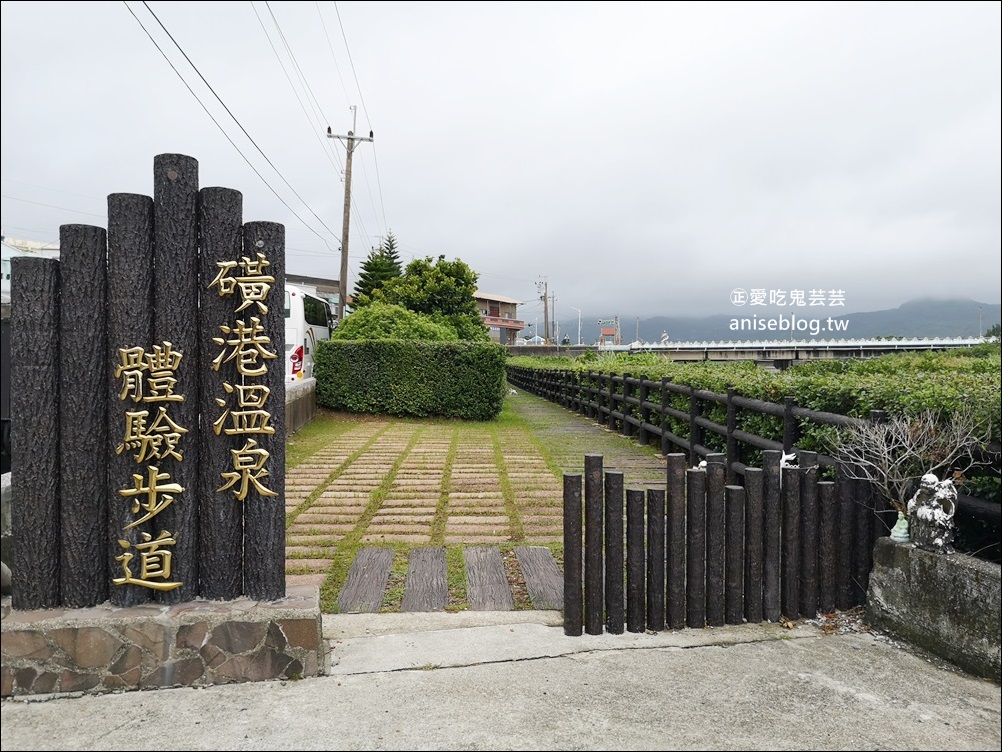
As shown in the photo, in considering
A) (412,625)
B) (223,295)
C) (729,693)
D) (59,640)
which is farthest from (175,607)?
(729,693)

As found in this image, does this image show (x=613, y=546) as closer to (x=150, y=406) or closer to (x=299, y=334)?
(x=150, y=406)

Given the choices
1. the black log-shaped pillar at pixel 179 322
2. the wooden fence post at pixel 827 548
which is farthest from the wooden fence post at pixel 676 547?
the black log-shaped pillar at pixel 179 322

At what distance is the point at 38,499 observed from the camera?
3.05 metres

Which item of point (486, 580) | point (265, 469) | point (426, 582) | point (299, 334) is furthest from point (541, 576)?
point (299, 334)

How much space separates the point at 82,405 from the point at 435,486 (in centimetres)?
469

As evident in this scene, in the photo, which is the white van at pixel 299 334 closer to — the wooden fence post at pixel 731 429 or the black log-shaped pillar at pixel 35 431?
the wooden fence post at pixel 731 429

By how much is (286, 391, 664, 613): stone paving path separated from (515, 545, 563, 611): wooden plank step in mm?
311

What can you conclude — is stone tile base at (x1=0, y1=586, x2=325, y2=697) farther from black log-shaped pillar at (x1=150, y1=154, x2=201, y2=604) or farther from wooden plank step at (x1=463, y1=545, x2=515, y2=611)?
wooden plank step at (x1=463, y1=545, x2=515, y2=611)

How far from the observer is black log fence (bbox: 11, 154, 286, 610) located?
9.98ft

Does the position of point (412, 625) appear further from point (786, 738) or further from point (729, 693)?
point (786, 738)

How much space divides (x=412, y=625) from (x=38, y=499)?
1.85 meters

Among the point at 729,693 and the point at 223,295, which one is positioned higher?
the point at 223,295

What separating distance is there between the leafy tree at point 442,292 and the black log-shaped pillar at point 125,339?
2096 cm

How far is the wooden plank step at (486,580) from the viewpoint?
3.94 meters
